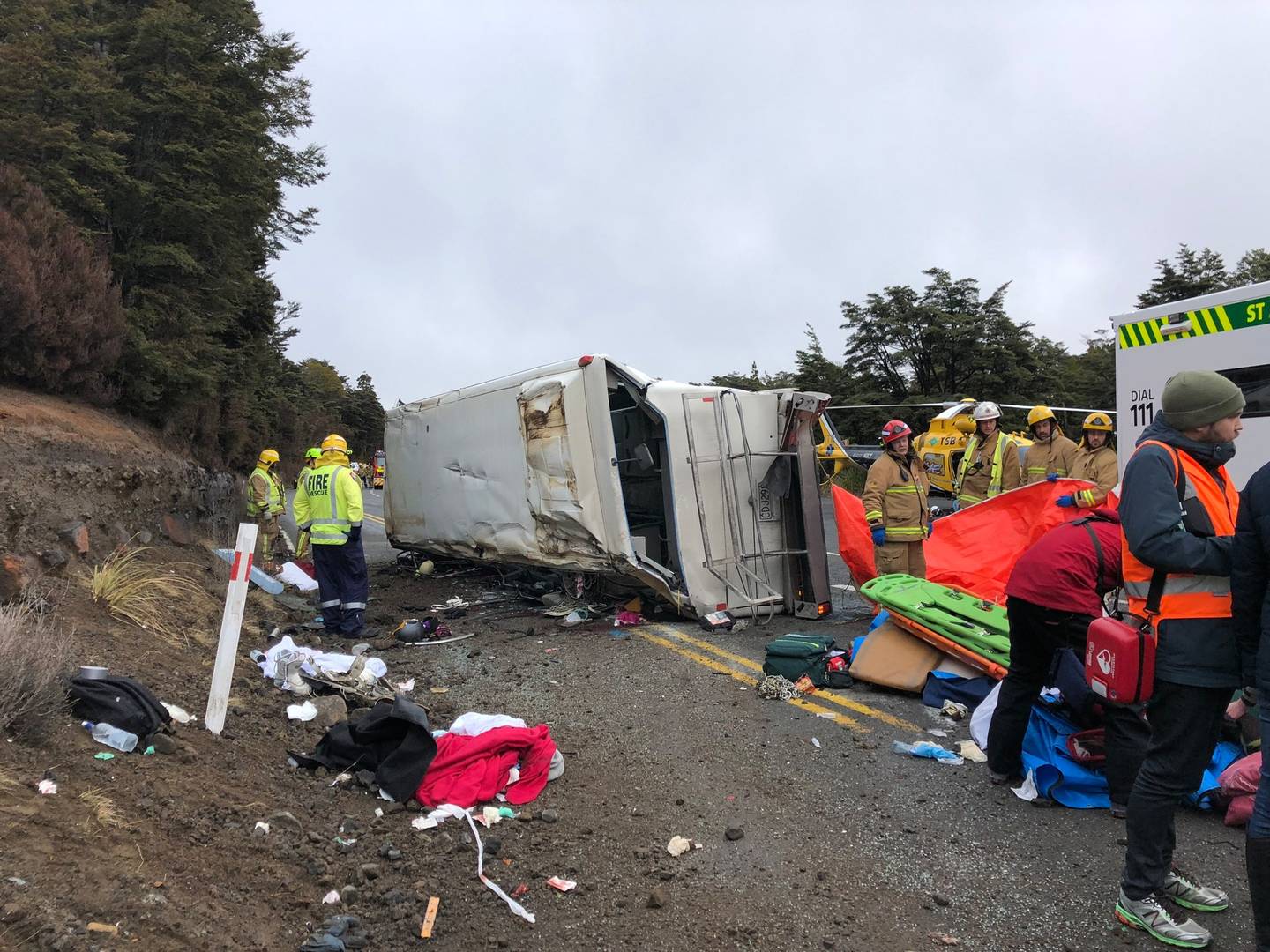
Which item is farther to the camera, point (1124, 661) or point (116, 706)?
point (116, 706)

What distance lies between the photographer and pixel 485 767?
3.60m

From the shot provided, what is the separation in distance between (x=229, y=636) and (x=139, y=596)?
2.24 metres

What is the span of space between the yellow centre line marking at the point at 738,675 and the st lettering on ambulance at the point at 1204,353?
287 centimetres

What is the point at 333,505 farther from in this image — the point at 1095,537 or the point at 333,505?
the point at 1095,537

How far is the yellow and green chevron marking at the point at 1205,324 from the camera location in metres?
4.80

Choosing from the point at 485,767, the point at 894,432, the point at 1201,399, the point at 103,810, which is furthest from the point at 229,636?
the point at 894,432

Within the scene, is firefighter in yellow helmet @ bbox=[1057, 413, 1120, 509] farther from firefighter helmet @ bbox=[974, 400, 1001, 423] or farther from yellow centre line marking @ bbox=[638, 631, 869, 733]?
yellow centre line marking @ bbox=[638, 631, 869, 733]

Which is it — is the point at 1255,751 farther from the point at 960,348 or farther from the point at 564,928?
the point at 960,348

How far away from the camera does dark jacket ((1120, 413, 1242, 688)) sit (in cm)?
245

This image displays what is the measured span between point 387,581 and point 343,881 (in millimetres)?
7795

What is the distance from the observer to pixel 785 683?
16.6 feet

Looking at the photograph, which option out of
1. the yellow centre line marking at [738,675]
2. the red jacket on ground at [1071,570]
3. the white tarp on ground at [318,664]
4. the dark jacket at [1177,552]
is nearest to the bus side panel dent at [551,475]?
the yellow centre line marking at [738,675]

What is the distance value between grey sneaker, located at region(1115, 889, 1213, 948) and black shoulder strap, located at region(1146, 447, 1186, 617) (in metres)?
0.89

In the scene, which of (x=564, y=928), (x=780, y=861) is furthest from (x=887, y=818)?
(x=564, y=928)
